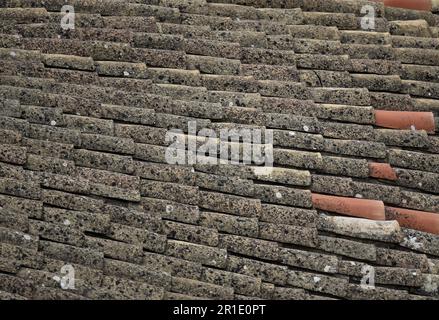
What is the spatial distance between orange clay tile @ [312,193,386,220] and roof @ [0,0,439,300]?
10mm

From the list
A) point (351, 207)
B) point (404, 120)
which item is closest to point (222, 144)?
point (351, 207)

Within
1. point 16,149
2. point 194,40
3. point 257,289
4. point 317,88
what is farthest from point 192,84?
point 257,289

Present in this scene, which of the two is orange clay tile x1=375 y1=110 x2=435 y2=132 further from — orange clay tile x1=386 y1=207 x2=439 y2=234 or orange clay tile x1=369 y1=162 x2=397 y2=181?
orange clay tile x1=386 y1=207 x2=439 y2=234

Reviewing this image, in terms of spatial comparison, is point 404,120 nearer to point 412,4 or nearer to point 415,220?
point 415,220

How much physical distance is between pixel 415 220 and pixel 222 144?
1.41 m

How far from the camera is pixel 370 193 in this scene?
5223 mm

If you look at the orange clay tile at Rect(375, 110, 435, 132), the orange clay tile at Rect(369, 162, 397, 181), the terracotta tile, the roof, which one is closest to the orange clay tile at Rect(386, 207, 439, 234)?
the roof

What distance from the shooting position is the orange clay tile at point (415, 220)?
5156mm

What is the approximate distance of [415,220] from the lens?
17.0ft

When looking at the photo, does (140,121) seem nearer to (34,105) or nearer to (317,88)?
(34,105)

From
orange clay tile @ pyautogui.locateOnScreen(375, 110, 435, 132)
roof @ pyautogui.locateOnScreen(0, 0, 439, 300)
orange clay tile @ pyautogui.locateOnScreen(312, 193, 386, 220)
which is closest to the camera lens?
roof @ pyautogui.locateOnScreen(0, 0, 439, 300)

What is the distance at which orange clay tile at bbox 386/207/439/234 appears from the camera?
16.9ft

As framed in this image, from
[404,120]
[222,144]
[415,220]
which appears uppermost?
[404,120]

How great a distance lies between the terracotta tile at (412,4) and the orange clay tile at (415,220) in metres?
2.19
